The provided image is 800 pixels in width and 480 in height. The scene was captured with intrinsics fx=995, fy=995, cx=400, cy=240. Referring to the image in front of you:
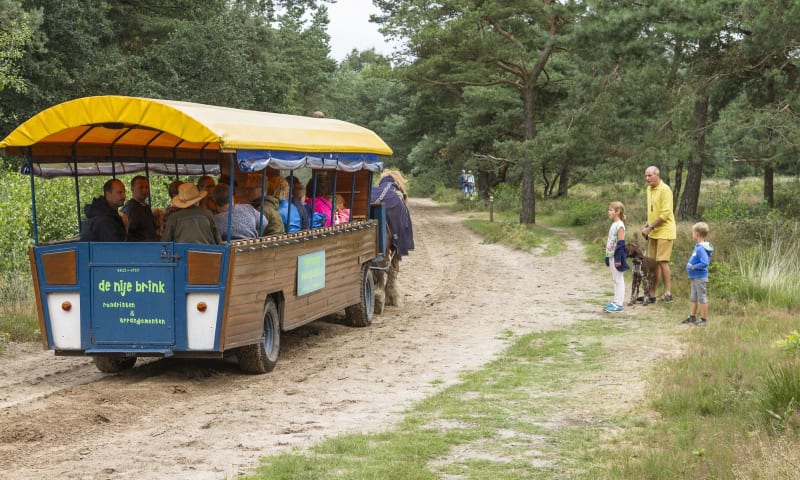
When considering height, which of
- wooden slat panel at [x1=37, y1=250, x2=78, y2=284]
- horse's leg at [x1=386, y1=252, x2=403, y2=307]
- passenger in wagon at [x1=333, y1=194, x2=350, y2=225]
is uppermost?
passenger in wagon at [x1=333, y1=194, x2=350, y2=225]

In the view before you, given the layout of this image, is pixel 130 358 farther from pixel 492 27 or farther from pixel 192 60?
pixel 192 60

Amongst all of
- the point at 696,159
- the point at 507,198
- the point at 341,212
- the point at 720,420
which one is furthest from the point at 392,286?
the point at 507,198

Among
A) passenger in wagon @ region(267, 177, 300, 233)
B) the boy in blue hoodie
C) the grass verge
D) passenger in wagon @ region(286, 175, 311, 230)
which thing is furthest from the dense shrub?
the grass verge

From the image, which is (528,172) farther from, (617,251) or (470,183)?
(470,183)

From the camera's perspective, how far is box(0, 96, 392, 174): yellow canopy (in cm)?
956

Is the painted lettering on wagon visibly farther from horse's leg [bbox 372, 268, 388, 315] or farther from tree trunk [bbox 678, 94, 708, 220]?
tree trunk [bbox 678, 94, 708, 220]

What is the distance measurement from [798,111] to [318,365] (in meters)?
12.9

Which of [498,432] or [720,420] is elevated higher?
[720,420]

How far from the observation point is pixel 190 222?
10.1 meters

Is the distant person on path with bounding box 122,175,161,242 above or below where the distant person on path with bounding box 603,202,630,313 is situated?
above

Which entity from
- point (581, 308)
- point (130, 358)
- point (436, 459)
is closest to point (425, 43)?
point (581, 308)

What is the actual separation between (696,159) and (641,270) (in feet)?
22.9

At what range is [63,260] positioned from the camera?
10.0 metres

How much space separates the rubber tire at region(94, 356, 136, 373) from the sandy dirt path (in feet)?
0.54
